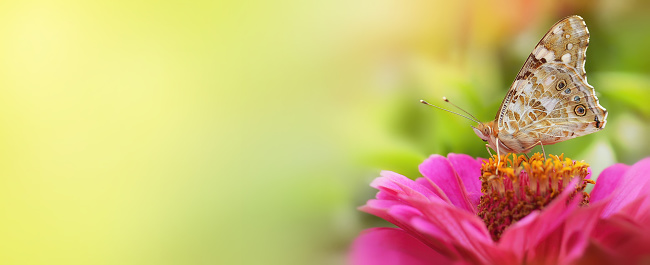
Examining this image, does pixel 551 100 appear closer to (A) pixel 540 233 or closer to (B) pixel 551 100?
(B) pixel 551 100

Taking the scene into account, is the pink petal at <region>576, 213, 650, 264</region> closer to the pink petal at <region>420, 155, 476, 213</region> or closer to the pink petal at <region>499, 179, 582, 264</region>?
the pink petal at <region>499, 179, 582, 264</region>

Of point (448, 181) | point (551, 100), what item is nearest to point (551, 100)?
point (551, 100)

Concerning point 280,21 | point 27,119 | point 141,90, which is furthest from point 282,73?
point 27,119

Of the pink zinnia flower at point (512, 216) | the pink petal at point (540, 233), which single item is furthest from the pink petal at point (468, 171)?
the pink petal at point (540, 233)

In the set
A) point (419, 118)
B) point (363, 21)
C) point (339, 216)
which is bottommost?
point (339, 216)

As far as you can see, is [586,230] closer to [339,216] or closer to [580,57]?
[580,57]

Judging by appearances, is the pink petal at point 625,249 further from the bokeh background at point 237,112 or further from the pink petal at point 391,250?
the bokeh background at point 237,112

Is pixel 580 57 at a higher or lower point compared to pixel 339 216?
higher
